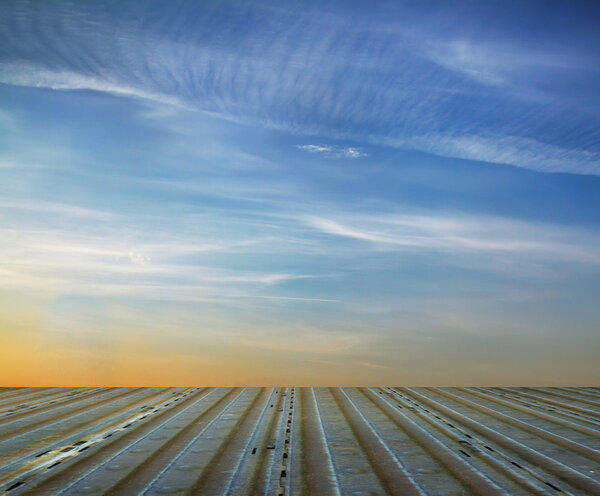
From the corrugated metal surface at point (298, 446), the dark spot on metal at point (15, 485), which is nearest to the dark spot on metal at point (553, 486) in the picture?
the corrugated metal surface at point (298, 446)

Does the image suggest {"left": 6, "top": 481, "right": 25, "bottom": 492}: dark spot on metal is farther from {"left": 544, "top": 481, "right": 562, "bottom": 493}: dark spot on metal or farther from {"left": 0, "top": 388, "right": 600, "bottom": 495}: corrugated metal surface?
{"left": 544, "top": 481, "right": 562, "bottom": 493}: dark spot on metal

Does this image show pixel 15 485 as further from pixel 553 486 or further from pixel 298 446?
pixel 553 486

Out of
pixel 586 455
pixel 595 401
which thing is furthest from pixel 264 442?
pixel 595 401

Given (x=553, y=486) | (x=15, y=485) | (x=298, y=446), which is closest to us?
(x=15, y=485)

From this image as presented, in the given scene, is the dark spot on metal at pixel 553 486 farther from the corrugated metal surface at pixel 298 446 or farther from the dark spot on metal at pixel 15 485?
the dark spot on metal at pixel 15 485

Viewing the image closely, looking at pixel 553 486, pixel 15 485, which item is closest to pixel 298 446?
pixel 553 486

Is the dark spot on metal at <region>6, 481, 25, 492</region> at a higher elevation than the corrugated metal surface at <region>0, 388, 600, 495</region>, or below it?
below

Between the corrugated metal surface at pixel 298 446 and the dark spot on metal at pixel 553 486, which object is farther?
the corrugated metal surface at pixel 298 446

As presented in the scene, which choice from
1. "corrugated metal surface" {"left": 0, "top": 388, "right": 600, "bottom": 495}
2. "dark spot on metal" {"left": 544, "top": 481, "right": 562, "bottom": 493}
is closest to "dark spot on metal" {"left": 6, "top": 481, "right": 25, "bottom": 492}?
"corrugated metal surface" {"left": 0, "top": 388, "right": 600, "bottom": 495}
